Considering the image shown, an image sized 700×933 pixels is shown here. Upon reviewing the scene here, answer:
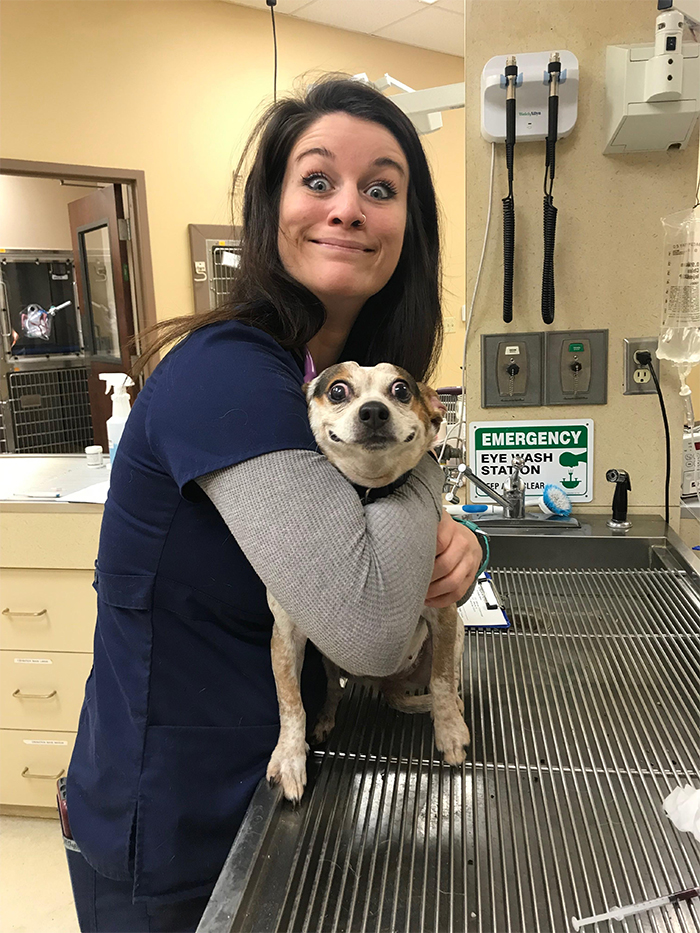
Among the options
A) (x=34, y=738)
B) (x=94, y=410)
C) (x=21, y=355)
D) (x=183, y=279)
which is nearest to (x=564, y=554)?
(x=34, y=738)

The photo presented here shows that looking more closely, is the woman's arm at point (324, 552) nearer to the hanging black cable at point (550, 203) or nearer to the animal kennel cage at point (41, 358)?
the hanging black cable at point (550, 203)

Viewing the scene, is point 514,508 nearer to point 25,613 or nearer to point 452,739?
point 452,739

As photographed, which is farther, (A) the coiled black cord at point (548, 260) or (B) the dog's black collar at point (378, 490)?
(A) the coiled black cord at point (548, 260)

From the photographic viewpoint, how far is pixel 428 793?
81cm

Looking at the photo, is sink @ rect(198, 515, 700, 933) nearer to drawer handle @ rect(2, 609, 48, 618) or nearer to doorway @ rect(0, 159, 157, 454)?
drawer handle @ rect(2, 609, 48, 618)

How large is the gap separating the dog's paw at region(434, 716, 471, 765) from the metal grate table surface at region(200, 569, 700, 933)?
2 centimetres

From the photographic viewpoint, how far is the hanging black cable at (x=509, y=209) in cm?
156

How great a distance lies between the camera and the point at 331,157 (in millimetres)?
899

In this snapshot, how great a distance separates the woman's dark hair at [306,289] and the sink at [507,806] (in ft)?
1.77

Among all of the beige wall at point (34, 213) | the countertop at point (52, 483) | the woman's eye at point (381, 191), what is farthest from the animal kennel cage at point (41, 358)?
the woman's eye at point (381, 191)

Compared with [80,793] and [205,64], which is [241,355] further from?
[205,64]

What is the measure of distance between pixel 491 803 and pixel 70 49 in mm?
3978

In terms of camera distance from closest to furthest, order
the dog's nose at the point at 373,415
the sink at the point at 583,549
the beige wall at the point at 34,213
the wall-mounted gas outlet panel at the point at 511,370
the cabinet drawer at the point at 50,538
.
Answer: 1. the dog's nose at the point at 373,415
2. the sink at the point at 583,549
3. the wall-mounted gas outlet panel at the point at 511,370
4. the cabinet drawer at the point at 50,538
5. the beige wall at the point at 34,213

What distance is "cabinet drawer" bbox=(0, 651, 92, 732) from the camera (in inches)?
81.6
